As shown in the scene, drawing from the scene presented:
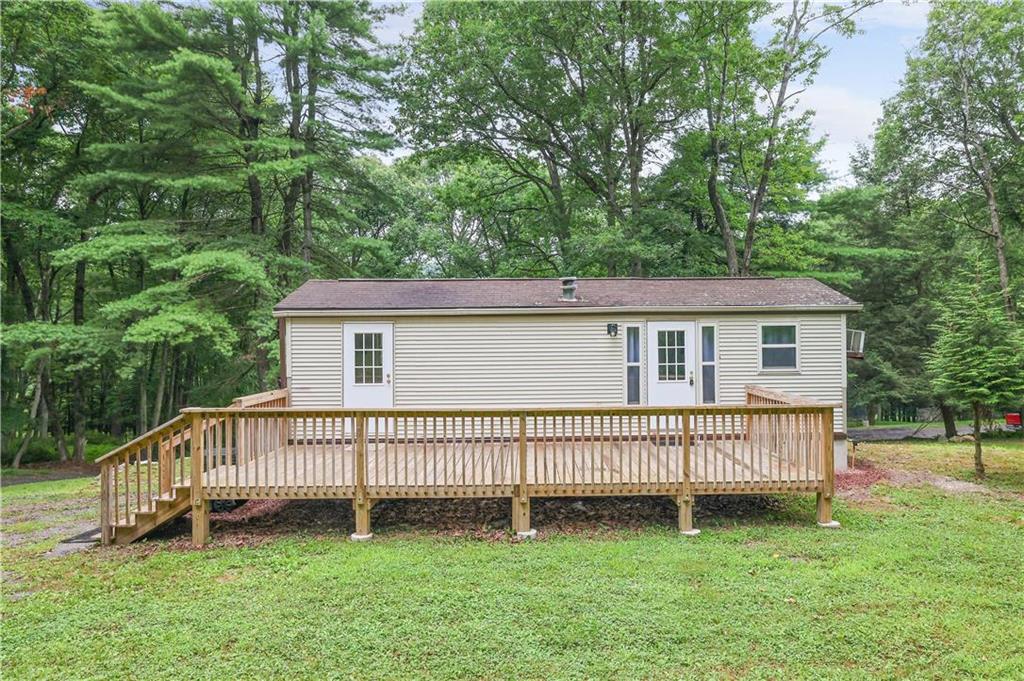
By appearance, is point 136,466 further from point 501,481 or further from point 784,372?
point 784,372

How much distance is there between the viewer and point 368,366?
8.66 m

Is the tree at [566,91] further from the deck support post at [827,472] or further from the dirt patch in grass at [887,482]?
the deck support post at [827,472]

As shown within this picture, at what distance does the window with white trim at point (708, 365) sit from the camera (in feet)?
28.4

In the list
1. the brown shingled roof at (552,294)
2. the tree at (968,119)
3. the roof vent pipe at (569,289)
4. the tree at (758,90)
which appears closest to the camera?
the brown shingled roof at (552,294)

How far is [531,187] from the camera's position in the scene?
65.0 ft

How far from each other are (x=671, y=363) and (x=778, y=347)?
71.9 inches

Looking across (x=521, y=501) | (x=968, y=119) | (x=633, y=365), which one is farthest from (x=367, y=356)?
(x=968, y=119)

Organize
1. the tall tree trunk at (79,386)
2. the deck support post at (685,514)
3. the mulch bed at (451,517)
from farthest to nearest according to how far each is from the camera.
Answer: the tall tree trunk at (79,386) → the mulch bed at (451,517) → the deck support post at (685,514)

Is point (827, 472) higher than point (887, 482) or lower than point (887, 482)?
higher

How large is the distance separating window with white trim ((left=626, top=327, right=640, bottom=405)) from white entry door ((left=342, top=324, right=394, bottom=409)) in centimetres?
398

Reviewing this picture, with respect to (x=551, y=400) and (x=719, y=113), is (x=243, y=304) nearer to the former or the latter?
(x=551, y=400)

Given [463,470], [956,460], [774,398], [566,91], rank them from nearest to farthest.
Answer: [463,470] < [774,398] < [956,460] < [566,91]

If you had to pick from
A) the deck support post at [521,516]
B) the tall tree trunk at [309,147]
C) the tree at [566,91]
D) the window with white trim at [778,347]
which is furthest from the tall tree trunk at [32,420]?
the window with white trim at [778,347]

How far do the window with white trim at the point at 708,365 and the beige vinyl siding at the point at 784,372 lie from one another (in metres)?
0.10
